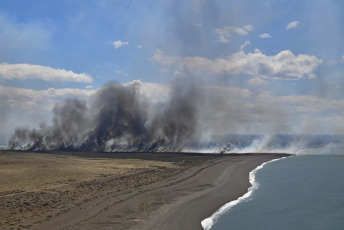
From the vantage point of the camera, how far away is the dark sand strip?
38.8m

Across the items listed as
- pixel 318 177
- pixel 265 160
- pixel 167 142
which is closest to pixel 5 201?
pixel 318 177

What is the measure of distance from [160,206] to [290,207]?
1966 centimetres

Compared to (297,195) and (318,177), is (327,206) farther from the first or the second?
(318,177)

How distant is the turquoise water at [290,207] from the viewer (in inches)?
1533

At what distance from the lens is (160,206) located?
4791 centimetres

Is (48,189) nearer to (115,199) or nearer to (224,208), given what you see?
A: (115,199)

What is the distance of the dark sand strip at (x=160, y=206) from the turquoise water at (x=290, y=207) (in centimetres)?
383

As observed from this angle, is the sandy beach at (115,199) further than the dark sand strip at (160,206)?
Yes

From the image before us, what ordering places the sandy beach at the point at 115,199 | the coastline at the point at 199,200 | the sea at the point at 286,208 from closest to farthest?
the sea at the point at 286,208 → the sandy beach at the point at 115,199 → the coastline at the point at 199,200

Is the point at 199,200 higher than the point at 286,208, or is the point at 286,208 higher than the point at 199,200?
the point at 199,200

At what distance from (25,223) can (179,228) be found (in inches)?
726

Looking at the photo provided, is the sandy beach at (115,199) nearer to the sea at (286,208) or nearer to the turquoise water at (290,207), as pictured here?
the sea at (286,208)

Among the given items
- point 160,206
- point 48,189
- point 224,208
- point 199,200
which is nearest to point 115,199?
point 160,206

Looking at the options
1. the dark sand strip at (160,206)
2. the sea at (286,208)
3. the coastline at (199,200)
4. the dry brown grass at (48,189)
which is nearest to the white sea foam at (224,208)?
the sea at (286,208)
